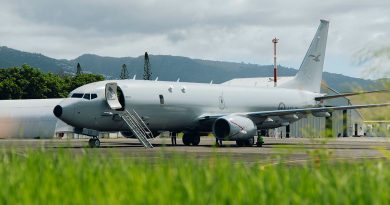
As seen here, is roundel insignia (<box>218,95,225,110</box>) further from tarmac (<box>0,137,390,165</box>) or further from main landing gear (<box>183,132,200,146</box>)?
tarmac (<box>0,137,390,165</box>)

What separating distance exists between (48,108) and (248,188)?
60.6 m

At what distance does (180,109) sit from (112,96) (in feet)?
14.5

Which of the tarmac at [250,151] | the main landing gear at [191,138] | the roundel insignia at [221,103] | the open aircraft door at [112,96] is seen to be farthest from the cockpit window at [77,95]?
the roundel insignia at [221,103]

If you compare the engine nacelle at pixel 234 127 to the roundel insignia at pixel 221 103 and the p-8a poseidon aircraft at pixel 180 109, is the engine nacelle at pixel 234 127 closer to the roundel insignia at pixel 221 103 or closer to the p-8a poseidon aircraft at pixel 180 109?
the p-8a poseidon aircraft at pixel 180 109

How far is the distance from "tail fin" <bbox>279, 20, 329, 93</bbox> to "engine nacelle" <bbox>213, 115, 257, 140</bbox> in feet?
33.7

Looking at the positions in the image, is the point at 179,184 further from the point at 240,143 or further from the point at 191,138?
the point at 191,138

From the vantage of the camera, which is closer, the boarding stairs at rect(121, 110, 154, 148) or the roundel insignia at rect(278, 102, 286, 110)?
the boarding stairs at rect(121, 110, 154, 148)

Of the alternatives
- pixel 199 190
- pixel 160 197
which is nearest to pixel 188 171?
pixel 199 190

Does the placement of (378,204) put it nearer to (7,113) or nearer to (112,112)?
(112,112)

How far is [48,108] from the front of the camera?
63969mm

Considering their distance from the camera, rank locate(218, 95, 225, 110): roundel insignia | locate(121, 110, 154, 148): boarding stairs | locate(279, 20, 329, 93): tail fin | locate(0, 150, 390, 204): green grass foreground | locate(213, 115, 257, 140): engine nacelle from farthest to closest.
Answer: locate(279, 20, 329, 93): tail fin, locate(218, 95, 225, 110): roundel insignia, locate(213, 115, 257, 140): engine nacelle, locate(121, 110, 154, 148): boarding stairs, locate(0, 150, 390, 204): green grass foreground

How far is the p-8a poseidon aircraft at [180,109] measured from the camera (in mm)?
33625

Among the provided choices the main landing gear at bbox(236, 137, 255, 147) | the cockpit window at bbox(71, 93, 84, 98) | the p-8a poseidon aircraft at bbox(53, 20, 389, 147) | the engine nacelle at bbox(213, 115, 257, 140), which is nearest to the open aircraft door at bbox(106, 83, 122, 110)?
the p-8a poseidon aircraft at bbox(53, 20, 389, 147)

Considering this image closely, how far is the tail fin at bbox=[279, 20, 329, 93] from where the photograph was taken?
1793 inches
